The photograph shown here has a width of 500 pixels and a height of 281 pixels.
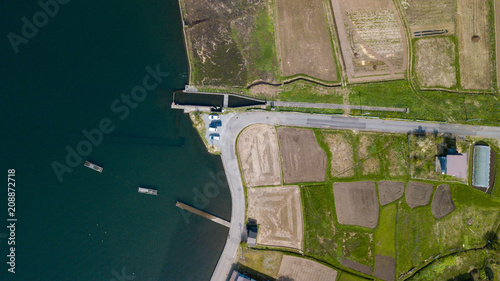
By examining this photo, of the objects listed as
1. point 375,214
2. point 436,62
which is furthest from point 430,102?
point 375,214

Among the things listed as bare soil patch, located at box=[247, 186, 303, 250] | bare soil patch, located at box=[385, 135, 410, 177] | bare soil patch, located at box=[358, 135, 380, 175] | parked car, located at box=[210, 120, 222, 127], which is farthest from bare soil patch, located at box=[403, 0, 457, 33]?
parked car, located at box=[210, 120, 222, 127]

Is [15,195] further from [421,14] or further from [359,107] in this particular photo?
[421,14]

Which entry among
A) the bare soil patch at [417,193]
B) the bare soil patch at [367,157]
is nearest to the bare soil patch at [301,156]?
the bare soil patch at [367,157]

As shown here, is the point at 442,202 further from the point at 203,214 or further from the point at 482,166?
the point at 203,214

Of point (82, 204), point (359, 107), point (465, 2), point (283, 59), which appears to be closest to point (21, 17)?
point (82, 204)

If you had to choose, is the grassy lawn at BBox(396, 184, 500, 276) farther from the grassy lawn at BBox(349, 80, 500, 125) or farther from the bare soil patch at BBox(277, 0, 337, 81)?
the bare soil patch at BBox(277, 0, 337, 81)
